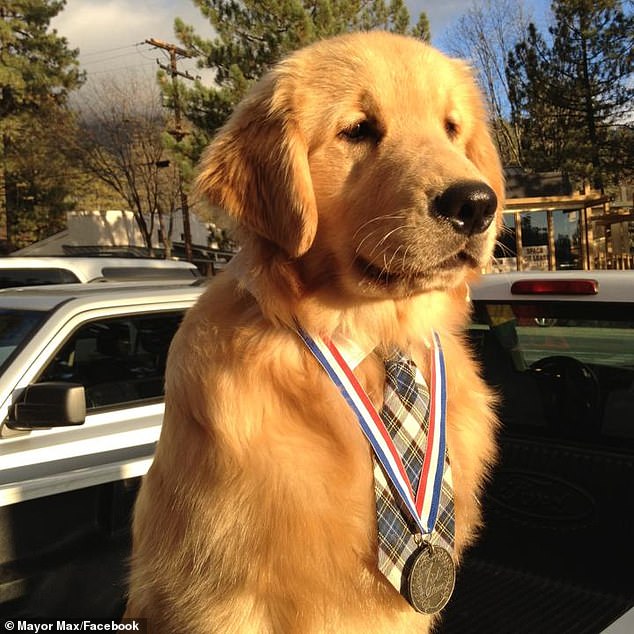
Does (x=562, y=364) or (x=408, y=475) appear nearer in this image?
(x=408, y=475)

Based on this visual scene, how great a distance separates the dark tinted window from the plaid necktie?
6189mm

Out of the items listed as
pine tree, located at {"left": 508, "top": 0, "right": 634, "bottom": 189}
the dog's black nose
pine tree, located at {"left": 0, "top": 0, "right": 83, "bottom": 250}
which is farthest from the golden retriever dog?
pine tree, located at {"left": 0, "top": 0, "right": 83, "bottom": 250}

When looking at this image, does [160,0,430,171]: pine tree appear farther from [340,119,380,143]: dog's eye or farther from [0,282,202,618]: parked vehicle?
[340,119,380,143]: dog's eye

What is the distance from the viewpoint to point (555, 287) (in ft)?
9.54

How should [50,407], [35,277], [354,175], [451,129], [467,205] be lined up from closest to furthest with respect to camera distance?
[467,205]
[354,175]
[451,129]
[50,407]
[35,277]

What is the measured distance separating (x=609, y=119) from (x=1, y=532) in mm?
30820

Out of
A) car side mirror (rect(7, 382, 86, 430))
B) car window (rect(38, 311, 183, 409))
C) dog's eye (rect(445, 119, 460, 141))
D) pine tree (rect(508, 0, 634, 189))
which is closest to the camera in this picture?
dog's eye (rect(445, 119, 460, 141))

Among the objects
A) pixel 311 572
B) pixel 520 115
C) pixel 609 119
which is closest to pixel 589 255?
pixel 609 119

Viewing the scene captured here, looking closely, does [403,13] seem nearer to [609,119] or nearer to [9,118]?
[609,119]

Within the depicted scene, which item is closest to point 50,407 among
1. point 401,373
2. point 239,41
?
point 401,373

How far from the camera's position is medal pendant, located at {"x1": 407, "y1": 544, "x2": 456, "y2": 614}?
1.85 metres

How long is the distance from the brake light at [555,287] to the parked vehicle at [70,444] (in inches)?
80.1

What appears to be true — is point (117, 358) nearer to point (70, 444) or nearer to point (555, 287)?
point (70, 444)

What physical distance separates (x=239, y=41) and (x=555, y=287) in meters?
21.4
